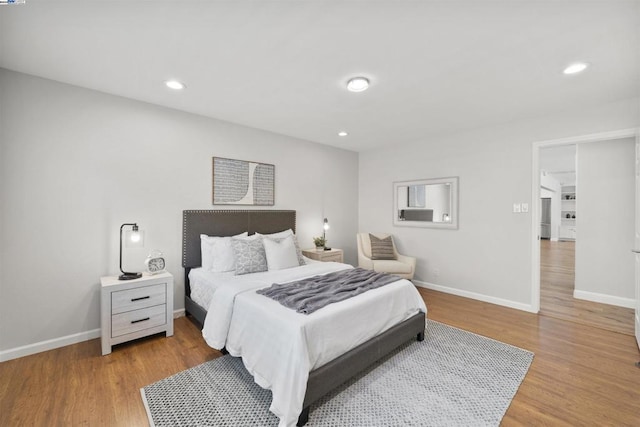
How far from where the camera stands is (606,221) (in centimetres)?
393

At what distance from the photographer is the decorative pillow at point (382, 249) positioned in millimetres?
4711

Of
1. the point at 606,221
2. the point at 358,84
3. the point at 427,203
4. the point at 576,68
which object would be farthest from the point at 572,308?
the point at 358,84

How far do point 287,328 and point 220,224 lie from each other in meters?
2.25

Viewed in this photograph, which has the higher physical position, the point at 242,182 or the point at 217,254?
the point at 242,182

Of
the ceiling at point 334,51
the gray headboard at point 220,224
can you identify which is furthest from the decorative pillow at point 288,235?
the ceiling at point 334,51

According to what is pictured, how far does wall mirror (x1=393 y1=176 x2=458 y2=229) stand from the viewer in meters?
4.36

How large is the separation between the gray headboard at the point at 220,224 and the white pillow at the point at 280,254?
1.78 ft

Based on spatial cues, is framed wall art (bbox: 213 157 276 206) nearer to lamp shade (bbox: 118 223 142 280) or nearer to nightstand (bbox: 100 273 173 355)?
lamp shade (bbox: 118 223 142 280)

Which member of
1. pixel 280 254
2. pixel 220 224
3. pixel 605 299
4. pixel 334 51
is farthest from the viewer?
pixel 605 299

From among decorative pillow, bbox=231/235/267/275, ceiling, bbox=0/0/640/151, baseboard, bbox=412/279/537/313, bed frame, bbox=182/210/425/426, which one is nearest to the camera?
ceiling, bbox=0/0/640/151

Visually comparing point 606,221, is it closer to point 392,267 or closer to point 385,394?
point 392,267

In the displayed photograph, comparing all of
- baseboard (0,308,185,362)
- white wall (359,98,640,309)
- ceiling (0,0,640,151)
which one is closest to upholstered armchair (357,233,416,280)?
white wall (359,98,640,309)

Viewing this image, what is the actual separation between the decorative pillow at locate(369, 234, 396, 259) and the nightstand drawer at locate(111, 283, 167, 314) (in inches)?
126

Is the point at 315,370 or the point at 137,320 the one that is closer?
the point at 315,370
